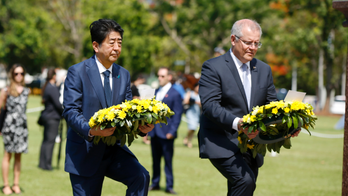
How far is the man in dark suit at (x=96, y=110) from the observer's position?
4.10 m

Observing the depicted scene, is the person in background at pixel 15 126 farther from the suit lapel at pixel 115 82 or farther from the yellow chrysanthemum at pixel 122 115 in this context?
the yellow chrysanthemum at pixel 122 115

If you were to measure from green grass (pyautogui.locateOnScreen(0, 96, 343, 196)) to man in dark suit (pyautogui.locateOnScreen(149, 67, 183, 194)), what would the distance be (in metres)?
0.31

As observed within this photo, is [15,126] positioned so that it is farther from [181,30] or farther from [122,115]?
[181,30]

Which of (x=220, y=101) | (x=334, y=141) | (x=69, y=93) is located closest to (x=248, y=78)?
(x=220, y=101)

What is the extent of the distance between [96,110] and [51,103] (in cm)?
644

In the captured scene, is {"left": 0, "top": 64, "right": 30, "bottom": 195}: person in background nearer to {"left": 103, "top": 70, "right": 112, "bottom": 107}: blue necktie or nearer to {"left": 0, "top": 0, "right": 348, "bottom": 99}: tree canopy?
{"left": 103, "top": 70, "right": 112, "bottom": 107}: blue necktie

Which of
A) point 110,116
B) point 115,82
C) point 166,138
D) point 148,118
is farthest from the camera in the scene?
point 166,138

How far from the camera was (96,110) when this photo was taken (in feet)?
13.6

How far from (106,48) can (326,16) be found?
31770 millimetres

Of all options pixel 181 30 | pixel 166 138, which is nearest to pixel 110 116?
pixel 166 138

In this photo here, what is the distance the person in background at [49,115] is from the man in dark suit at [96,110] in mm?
6094

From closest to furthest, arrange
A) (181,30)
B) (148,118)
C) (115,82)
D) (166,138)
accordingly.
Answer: (148,118) < (115,82) < (166,138) < (181,30)

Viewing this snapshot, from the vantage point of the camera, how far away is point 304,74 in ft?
161

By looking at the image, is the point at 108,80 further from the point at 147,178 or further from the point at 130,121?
the point at 147,178
